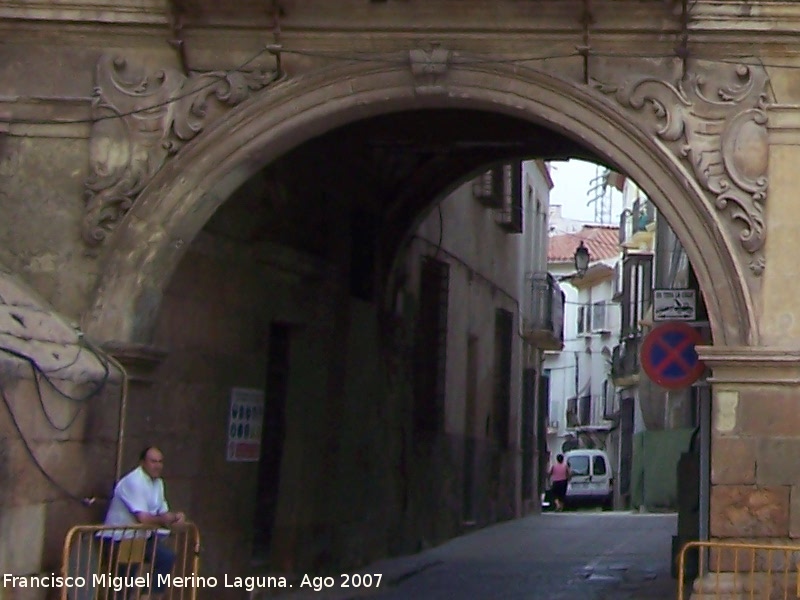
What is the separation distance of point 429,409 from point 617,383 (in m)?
22.0

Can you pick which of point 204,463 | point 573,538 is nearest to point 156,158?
point 204,463

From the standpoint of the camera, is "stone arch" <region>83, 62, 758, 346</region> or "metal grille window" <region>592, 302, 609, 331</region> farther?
"metal grille window" <region>592, 302, 609, 331</region>

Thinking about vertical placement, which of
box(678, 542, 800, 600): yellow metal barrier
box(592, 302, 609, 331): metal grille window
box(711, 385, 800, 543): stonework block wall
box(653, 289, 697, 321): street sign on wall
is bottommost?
box(678, 542, 800, 600): yellow metal barrier

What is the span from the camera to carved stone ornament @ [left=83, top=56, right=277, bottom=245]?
33.9ft

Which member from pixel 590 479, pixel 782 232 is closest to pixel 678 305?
pixel 782 232

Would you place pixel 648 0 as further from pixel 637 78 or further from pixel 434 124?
pixel 434 124

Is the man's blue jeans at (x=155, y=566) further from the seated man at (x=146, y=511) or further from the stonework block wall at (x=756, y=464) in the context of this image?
the stonework block wall at (x=756, y=464)

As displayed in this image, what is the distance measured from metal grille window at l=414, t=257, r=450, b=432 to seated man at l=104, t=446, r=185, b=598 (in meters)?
8.79

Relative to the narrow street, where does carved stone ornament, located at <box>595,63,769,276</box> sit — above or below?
above

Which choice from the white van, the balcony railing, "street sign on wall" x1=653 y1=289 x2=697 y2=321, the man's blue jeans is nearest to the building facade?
the man's blue jeans

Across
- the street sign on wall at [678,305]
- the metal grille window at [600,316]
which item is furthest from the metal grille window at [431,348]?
the metal grille window at [600,316]

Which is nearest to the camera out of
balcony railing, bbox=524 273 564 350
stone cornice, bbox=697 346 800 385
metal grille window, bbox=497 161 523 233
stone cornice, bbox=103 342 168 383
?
stone cornice, bbox=697 346 800 385

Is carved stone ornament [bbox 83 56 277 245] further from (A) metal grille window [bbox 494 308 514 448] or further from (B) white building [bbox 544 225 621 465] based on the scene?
(B) white building [bbox 544 225 621 465]

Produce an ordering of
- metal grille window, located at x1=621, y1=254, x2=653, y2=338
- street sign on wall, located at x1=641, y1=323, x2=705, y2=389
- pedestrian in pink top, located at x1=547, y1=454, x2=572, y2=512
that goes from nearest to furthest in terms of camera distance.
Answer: street sign on wall, located at x1=641, y1=323, x2=705, y2=389 < metal grille window, located at x1=621, y1=254, x2=653, y2=338 < pedestrian in pink top, located at x1=547, y1=454, x2=572, y2=512
